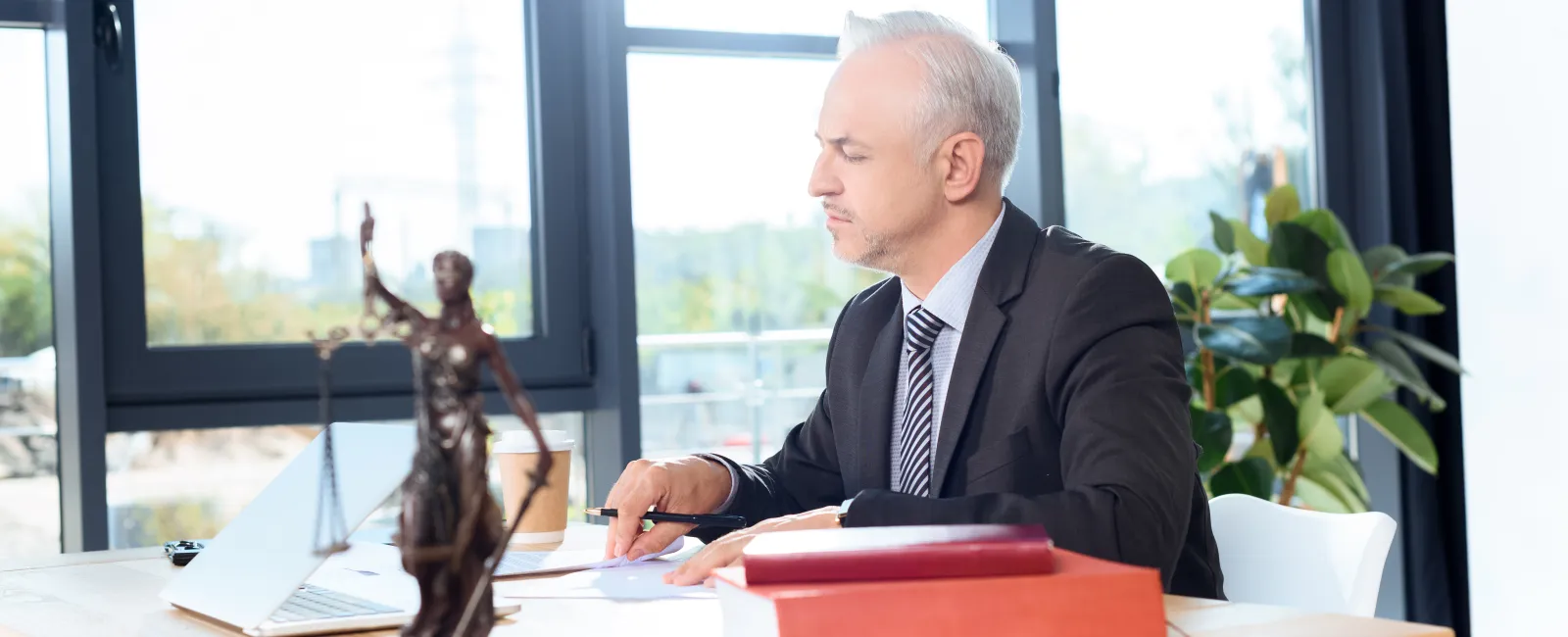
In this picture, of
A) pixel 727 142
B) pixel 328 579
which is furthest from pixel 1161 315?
pixel 727 142

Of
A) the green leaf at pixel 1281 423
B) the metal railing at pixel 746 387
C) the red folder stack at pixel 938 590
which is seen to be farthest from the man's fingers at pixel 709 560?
the green leaf at pixel 1281 423

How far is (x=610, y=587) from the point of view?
1236 millimetres

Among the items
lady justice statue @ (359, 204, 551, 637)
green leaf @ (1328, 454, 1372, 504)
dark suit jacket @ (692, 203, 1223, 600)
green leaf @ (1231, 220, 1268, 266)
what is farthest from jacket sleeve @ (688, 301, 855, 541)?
green leaf @ (1328, 454, 1372, 504)

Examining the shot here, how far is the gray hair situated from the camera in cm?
169

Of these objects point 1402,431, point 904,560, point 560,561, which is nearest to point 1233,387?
point 1402,431

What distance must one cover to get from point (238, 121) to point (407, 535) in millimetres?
2365

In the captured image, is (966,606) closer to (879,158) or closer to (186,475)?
(879,158)

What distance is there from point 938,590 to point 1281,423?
2.55 meters

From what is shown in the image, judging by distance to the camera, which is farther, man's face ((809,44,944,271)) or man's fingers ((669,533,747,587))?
man's face ((809,44,944,271))

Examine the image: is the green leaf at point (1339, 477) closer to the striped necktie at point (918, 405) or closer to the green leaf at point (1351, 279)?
the green leaf at point (1351, 279)

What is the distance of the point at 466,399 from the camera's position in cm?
59

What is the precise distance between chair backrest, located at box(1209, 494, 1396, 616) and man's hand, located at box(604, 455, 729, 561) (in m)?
0.60

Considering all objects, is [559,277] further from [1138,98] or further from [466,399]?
[466,399]

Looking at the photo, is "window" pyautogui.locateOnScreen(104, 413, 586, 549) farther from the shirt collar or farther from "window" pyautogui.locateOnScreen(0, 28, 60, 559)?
the shirt collar
